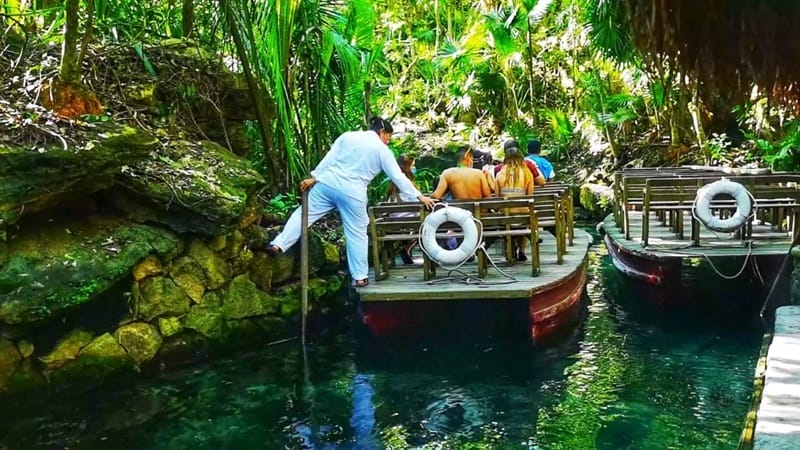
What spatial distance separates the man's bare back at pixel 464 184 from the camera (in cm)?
852

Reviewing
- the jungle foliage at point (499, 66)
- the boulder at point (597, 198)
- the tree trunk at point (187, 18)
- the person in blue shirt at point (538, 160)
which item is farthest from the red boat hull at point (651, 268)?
the boulder at point (597, 198)

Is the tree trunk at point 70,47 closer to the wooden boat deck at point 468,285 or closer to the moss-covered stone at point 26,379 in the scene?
the moss-covered stone at point 26,379

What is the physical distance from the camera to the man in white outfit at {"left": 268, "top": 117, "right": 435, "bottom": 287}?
7.55 meters

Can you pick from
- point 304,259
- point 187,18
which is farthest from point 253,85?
point 304,259

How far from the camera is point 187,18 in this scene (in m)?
8.88

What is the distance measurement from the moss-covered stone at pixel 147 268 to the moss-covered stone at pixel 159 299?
52 millimetres

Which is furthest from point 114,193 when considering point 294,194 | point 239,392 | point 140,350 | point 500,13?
point 500,13

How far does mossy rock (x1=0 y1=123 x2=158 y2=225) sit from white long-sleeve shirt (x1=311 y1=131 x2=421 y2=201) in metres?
1.86

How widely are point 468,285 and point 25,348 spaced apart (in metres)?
3.84

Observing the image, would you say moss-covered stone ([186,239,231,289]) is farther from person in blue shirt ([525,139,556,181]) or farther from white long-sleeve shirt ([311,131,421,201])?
person in blue shirt ([525,139,556,181])

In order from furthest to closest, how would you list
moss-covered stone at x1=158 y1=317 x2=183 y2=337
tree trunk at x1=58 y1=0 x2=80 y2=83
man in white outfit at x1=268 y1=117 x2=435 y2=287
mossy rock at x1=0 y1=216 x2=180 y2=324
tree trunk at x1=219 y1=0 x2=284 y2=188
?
tree trunk at x1=219 y1=0 x2=284 y2=188 < man in white outfit at x1=268 y1=117 x2=435 y2=287 < moss-covered stone at x1=158 y1=317 x2=183 y2=337 < tree trunk at x1=58 y1=0 x2=80 y2=83 < mossy rock at x1=0 y1=216 x2=180 y2=324

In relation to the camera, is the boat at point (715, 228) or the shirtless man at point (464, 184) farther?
the shirtless man at point (464, 184)

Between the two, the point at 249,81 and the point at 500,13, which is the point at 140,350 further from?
the point at 500,13

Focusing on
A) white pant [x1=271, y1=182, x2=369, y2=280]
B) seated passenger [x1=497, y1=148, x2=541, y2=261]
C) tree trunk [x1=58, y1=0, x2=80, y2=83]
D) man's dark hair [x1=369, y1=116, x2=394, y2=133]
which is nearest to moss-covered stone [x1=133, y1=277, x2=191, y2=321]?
white pant [x1=271, y1=182, x2=369, y2=280]
